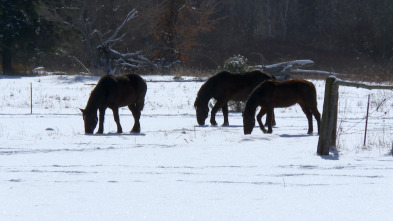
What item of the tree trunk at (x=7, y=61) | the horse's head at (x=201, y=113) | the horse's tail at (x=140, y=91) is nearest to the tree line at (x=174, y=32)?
the tree trunk at (x=7, y=61)

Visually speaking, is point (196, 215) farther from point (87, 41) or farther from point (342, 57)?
point (342, 57)

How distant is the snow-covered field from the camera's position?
5.80 metres

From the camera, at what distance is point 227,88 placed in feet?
54.4

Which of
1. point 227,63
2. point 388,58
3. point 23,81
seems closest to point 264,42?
point 388,58

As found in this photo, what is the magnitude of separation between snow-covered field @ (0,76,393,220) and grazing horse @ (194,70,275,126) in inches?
90.7

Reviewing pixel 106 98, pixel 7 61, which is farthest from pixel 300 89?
pixel 7 61

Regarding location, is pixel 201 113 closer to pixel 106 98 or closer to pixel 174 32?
pixel 106 98

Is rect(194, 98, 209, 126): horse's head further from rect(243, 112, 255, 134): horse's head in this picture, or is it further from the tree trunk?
the tree trunk

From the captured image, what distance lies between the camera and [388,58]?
→ 53.2 m

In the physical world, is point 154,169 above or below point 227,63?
below

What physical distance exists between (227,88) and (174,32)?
91.6ft

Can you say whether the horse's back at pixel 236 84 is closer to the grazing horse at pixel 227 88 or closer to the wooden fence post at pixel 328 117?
the grazing horse at pixel 227 88

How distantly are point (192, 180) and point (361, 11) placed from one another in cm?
5615

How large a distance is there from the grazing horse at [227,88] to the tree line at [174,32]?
22.1ft
